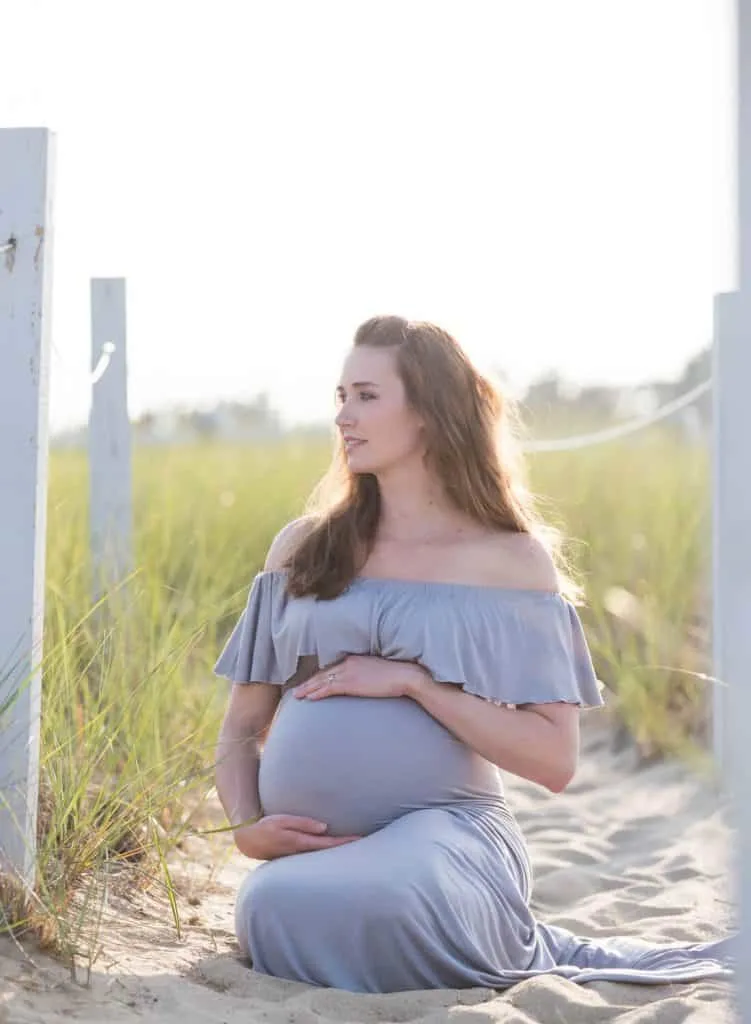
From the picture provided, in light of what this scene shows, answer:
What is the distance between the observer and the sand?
2.72 m

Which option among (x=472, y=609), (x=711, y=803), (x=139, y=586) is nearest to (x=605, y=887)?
(x=711, y=803)

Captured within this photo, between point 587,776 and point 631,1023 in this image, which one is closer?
point 631,1023

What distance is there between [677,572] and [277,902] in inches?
124

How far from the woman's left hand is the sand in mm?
586

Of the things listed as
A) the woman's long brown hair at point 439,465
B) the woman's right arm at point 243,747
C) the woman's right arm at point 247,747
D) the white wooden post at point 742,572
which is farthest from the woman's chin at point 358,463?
the white wooden post at point 742,572

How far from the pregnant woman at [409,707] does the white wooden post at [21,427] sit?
463mm

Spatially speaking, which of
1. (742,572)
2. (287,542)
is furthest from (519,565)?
→ (742,572)

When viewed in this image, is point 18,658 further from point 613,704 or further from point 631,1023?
point 613,704

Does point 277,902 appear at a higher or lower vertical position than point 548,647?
lower

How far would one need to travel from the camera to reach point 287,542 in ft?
11.3

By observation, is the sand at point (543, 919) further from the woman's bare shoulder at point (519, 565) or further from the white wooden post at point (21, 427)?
the woman's bare shoulder at point (519, 565)

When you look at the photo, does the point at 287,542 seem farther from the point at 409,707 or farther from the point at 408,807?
the point at 408,807

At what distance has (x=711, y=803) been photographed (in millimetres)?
4918

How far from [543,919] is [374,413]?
4.60 feet
